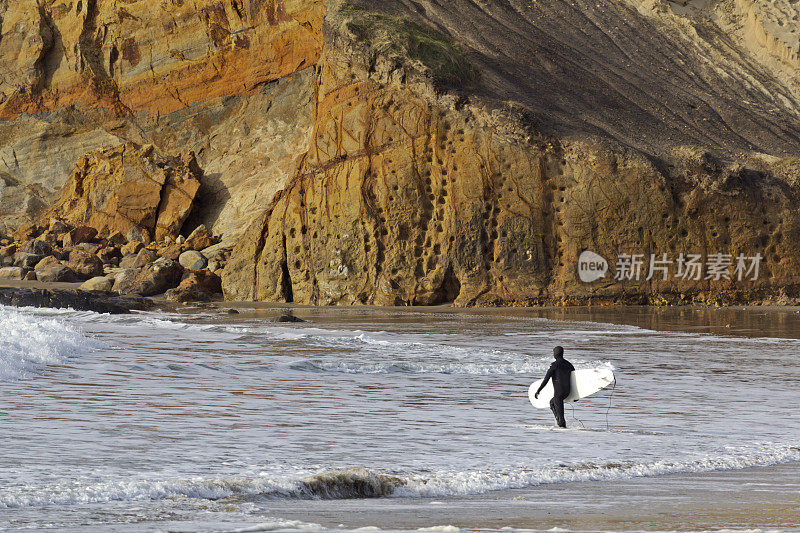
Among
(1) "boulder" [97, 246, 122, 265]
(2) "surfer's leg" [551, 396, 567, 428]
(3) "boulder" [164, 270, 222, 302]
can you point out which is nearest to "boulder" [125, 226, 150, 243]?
(1) "boulder" [97, 246, 122, 265]

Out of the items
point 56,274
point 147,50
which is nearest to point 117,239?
point 56,274

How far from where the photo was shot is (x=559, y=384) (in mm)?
10133

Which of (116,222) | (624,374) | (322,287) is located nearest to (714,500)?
(624,374)

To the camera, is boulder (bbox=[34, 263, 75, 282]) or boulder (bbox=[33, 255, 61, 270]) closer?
boulder (bbox=[34, 263, 75, 282])

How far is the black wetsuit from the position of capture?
32.4ft

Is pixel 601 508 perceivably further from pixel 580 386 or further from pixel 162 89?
pixel 162 89

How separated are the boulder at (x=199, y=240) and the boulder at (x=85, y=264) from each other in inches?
152

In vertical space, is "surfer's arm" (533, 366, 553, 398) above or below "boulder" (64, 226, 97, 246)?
below

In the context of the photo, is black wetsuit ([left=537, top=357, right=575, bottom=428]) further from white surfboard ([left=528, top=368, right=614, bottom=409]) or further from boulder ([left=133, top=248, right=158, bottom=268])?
boulder ([left=133, top=248, right=158, bottom=268])

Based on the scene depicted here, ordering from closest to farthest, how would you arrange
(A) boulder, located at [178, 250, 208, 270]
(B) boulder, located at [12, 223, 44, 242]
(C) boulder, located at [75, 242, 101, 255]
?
(A) boulder, located at [178, 250, 208, 270] < (C) boulder, located at [75, 242, 101, 255] < (B) boulder, located at [12, 223, 44, 242]

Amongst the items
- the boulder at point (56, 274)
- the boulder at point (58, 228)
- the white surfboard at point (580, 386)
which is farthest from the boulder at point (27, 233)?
the white surfboard at point (580, 386)

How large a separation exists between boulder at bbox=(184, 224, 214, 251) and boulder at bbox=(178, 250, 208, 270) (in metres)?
2.14

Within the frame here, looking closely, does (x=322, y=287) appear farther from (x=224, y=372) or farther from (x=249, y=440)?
(x=249, y=440)

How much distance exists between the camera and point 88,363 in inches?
548
